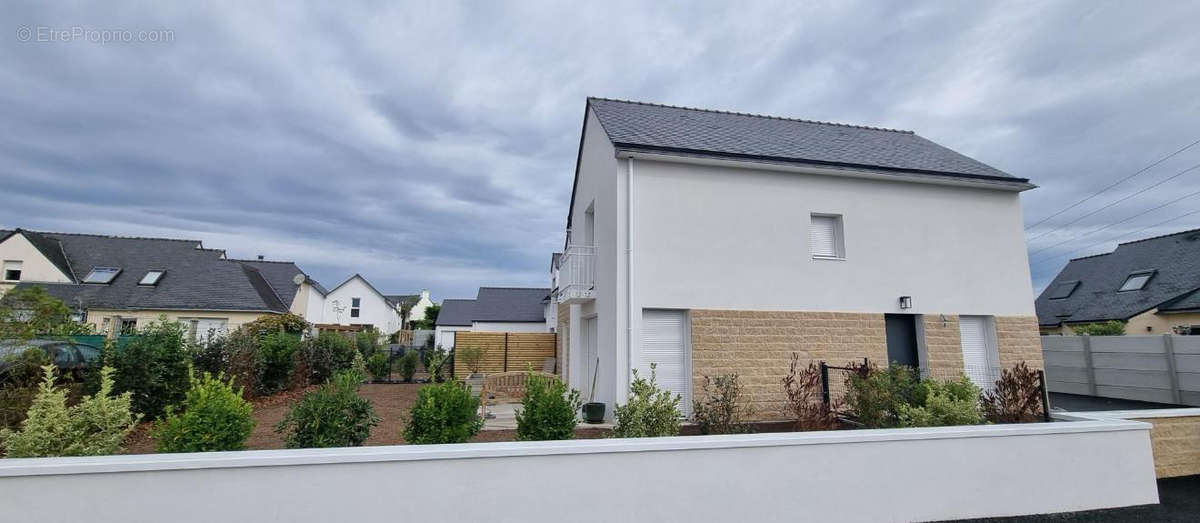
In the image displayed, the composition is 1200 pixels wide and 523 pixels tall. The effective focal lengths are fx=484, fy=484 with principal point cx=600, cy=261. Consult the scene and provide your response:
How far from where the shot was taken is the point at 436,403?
525 centimetres

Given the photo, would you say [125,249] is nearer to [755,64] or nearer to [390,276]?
[390,276]

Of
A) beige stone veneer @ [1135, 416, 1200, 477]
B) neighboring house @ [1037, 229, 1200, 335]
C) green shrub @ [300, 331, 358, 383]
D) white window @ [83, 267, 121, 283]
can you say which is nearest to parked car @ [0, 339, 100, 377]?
green shrub @ [300, 331, 358, 383]

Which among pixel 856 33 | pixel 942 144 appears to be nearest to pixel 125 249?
pixel 856 33

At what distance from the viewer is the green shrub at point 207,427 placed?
14.4 ft

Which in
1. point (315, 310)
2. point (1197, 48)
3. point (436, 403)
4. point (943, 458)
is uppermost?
point (1197, 48)

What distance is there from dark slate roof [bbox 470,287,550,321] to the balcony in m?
22.4

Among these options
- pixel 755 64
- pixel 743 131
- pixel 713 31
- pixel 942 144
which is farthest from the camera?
pixel 942 144

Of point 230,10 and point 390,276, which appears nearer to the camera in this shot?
point 230,10

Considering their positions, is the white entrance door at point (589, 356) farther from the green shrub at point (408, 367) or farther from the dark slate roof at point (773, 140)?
the green shrub at point (408, 367)

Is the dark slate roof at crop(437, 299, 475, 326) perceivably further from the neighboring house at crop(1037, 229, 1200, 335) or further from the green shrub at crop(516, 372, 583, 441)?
the neighboring house at crop(1037, 229, 1200, 335)

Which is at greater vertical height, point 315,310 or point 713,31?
point 713,31

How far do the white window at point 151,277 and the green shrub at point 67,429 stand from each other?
2490 centimetres

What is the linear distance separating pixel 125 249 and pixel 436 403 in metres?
30.5

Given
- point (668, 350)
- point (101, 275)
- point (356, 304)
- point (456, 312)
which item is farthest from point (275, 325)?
point (356, 304)
